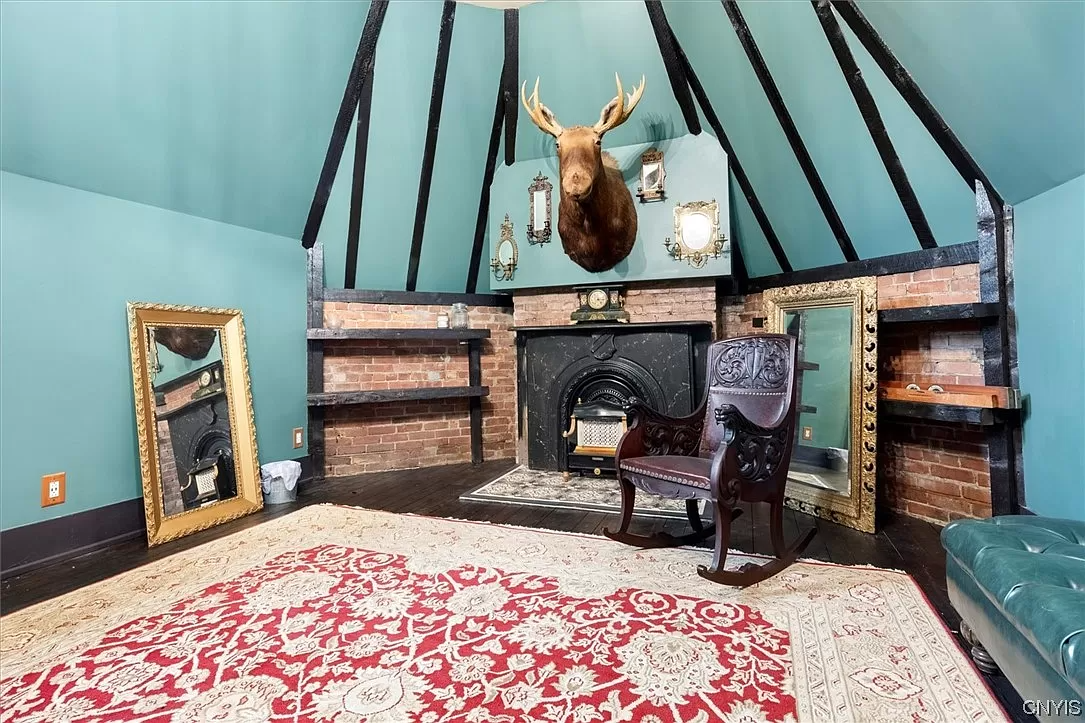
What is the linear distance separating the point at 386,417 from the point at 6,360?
263 centimetres

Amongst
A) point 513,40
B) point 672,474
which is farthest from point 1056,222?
point 513,40

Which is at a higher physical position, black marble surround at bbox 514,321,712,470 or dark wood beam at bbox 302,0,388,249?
dark wood beam at bbox 302,0,388,249

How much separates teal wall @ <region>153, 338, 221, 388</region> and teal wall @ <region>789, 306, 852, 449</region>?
A: 419cm

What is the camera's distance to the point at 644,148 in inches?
166

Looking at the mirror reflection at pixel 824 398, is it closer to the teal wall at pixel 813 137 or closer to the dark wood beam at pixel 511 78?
the teal wall at pixel 813 137

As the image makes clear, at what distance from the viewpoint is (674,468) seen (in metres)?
2.33

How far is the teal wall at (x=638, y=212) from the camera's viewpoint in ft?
13.2

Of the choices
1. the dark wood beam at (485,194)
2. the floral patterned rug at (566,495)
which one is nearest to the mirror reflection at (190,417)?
the floral patterned rug at (566,495)

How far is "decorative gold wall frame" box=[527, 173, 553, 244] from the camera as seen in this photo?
4.47 m

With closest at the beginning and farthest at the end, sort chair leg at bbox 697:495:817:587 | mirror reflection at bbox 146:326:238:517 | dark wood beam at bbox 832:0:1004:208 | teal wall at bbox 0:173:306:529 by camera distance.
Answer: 1. chair leg at bbox 697:495:817:587
2. teal wall at bbox 0:173:306:529
3. dark wood beam at bbox 832:0:1004:208
4. mirror reflection at bbox 146:326:238:517

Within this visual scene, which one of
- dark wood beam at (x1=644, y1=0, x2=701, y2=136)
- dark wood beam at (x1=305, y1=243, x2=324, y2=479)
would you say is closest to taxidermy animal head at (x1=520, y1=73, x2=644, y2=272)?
dark wood beam at (x1=644, y1=0, x2=701, y2=136)

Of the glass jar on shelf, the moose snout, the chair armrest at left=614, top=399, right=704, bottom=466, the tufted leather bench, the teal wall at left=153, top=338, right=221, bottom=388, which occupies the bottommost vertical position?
the tufted leather bench

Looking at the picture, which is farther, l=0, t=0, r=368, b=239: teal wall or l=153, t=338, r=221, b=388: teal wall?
l=153, t=338, r=221, b=388: teal wall

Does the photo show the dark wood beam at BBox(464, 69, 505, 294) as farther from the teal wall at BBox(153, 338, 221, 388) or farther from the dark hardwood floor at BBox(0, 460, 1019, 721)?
the teal wall at BBox(153, 338, 221, 388)
